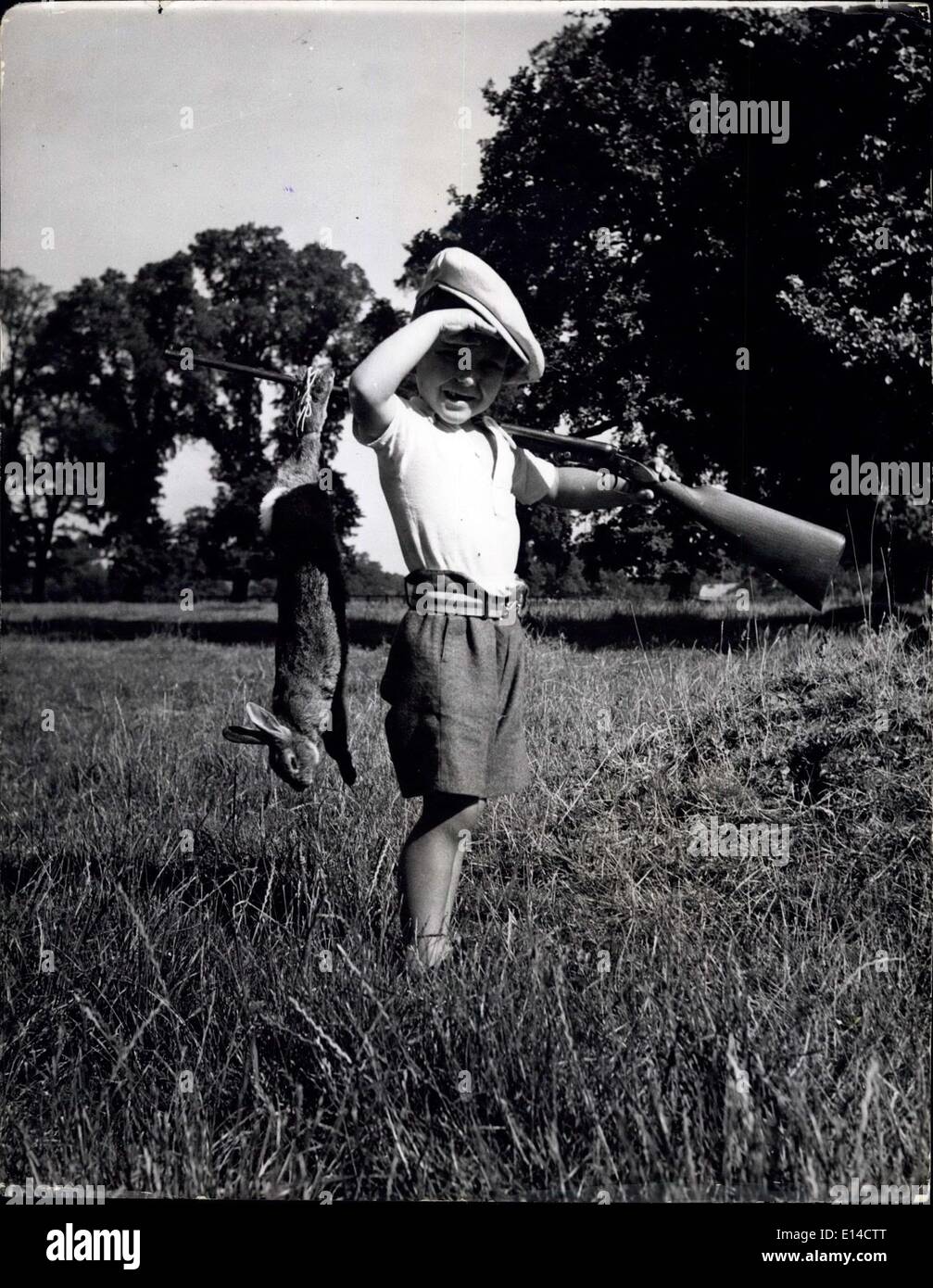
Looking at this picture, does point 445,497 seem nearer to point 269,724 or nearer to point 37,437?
point 269,724

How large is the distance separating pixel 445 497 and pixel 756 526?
0.95m

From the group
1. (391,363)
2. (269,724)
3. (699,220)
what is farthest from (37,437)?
(391,363)

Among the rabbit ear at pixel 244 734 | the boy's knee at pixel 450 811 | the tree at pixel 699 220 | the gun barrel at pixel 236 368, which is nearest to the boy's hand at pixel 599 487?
the gun barrel at pixel 236 368

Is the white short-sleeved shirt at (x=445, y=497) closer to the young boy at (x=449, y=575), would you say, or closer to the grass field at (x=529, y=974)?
the young boy at (x=449, y=575)

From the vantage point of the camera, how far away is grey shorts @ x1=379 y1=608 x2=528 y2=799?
234cm

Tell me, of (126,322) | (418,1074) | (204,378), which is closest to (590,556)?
(418,1074)

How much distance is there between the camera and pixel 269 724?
240 cm

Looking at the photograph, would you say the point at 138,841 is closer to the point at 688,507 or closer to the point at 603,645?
the point at 688,507

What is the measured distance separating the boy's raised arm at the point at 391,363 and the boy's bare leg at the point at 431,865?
0.96 metres

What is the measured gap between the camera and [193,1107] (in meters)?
2.19

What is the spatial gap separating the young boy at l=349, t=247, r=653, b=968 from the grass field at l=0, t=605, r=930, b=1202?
14.8 inches

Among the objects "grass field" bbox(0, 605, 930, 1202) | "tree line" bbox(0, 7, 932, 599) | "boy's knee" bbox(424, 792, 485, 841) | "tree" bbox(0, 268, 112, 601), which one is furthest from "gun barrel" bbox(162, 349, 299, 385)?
"tree" bbox(0, 268, 112, 601)

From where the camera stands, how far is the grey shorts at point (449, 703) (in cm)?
234

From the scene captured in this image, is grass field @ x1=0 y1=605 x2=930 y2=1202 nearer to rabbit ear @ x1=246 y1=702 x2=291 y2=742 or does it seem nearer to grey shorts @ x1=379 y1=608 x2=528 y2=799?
grey shorts @ x1=379 y1=608 x2=528 y2=799
